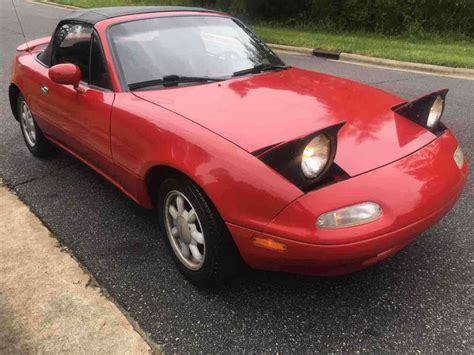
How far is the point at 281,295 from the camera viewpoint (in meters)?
2.52

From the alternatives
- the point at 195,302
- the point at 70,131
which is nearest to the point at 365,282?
the point at 195,302

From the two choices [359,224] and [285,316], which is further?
[285,316]

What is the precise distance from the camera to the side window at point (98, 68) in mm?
3074

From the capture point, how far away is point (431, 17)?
11750 mm

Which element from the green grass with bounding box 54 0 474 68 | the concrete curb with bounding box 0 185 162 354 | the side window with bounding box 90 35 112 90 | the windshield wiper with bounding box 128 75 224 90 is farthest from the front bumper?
the green grass with bounding box 54 0 474 68

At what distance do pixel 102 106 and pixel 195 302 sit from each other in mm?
1408

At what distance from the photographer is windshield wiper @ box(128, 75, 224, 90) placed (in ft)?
9.66

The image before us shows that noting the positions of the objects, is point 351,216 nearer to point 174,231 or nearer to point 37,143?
point 174,231

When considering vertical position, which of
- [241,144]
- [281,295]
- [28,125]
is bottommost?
[281,295]

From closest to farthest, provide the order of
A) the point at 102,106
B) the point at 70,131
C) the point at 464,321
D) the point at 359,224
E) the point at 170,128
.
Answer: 1. the point at 359,224
2. the point at 464,321
3. the point at 170,128
4. the point at 102,106
5. the point at 70,131

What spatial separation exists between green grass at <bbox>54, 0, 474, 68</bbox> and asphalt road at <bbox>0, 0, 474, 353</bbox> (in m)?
6.13

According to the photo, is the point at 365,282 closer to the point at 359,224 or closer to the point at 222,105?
the point at 359,224

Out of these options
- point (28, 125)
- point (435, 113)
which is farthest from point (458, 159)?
point (28, 125)

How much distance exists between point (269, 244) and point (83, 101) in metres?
1.84
